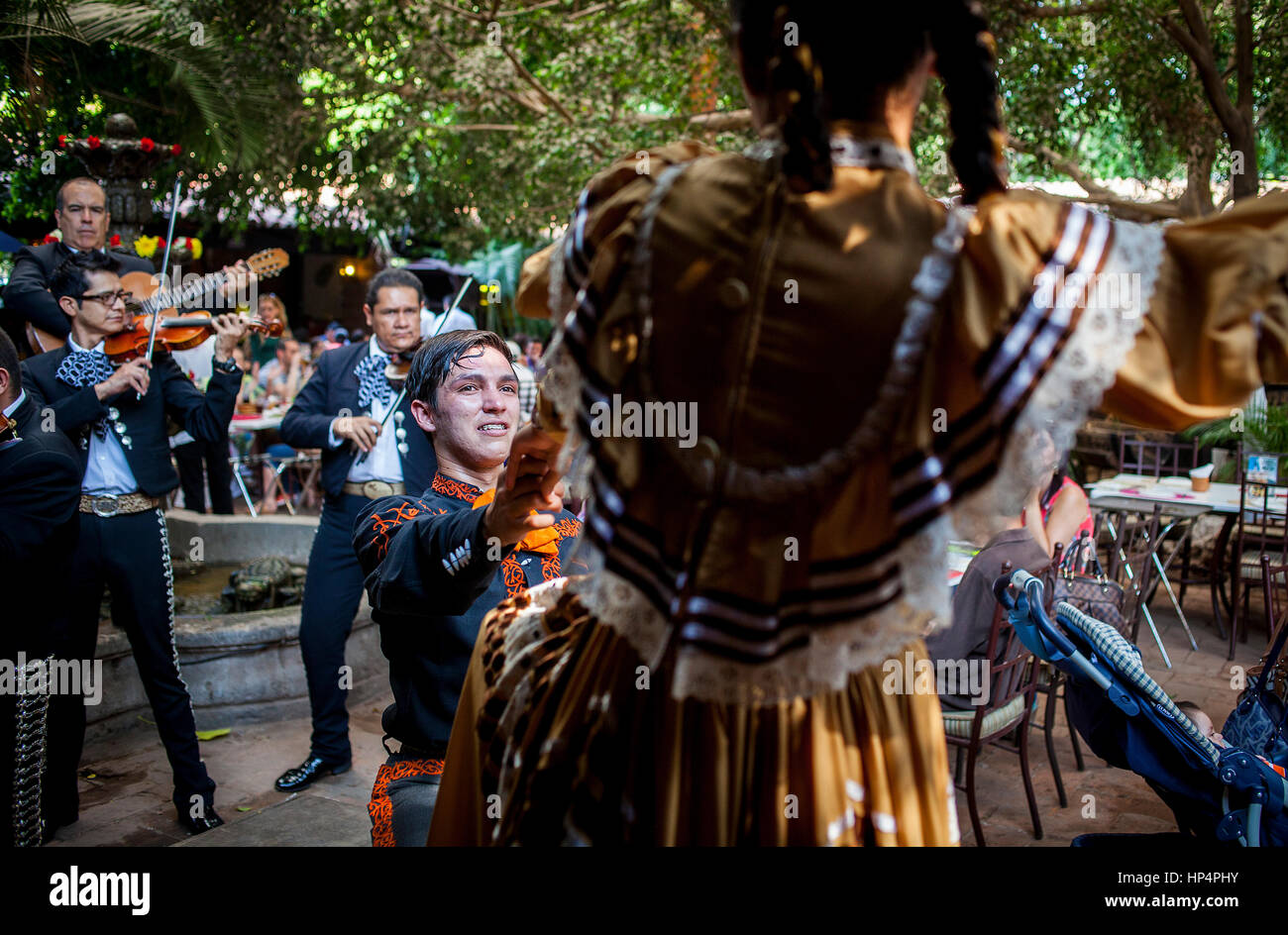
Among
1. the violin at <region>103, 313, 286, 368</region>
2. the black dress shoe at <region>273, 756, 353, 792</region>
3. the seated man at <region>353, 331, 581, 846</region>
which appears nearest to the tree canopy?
the violin at <region>103, 313, 286, 368</region>

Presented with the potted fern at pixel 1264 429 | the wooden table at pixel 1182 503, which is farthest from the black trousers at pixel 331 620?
the potted fern at pixel 1264 429

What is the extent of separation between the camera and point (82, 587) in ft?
13.2

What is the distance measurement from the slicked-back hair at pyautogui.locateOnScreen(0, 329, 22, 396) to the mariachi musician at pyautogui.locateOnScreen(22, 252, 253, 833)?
2.03 ft

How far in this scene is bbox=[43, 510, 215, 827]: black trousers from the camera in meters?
4.04

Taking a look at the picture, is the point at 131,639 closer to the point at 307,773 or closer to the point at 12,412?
the point at 307,773

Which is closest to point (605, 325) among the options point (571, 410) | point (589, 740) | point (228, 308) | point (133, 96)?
point (571, 410)

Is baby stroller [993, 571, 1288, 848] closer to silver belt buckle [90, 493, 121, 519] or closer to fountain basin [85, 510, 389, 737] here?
silver belt buckle [90, 493, 121, 519]

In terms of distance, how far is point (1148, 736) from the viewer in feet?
9.87

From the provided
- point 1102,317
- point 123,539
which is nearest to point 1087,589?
point 1102,317

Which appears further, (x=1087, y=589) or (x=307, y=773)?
(x=1087, y=589)

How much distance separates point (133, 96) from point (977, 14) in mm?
11562

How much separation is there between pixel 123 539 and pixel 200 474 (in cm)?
436

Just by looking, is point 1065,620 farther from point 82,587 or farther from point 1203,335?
point 82,587

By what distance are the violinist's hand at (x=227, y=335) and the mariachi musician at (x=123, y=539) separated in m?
0.15
